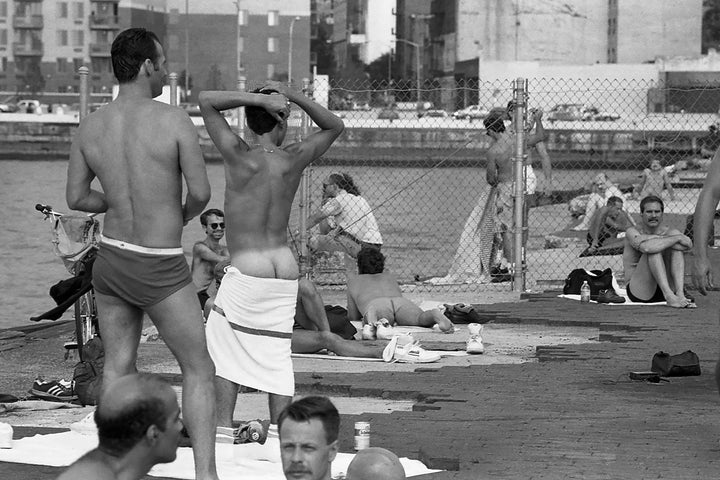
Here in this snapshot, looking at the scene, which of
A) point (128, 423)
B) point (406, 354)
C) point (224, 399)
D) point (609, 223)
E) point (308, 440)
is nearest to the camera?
point (128, 423)

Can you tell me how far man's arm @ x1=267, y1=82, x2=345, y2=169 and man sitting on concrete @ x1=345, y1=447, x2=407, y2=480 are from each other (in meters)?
1.84

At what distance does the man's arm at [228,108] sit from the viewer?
7152 mm

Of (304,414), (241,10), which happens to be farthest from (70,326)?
(241,10)

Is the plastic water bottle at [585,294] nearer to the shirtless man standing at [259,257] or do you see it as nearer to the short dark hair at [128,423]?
the shirtless man standing at [259,257]

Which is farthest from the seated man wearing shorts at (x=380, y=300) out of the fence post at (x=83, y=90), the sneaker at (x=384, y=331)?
the fence post at (x=83, y=90)

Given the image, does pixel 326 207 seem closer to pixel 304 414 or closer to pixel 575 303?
pixel 575 303

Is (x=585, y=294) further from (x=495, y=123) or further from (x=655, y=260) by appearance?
(x=495, y=123)

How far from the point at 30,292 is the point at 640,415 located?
72.9 ft

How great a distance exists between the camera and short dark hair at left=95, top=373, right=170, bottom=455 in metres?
4.32

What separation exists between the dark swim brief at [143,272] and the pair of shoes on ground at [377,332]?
584 centimetres

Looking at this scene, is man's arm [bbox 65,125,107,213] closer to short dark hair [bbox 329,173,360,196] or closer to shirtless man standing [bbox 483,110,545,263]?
short dark hair [bbox 329,173,360,196]

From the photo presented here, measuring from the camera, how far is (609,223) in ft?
65.9

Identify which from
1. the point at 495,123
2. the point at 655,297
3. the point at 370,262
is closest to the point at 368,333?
the point at 370,262

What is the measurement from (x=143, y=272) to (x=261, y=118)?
128 cm
